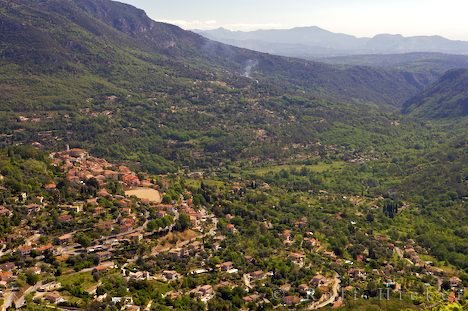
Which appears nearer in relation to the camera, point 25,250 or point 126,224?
point 25,250

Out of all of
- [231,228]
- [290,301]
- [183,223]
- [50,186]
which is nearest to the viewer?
[290,301]

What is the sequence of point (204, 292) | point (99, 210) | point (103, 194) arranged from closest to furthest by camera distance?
point (204, 292), point (99, 210), point (103, 194)

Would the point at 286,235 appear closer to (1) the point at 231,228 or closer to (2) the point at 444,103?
(1) the point at 231,228

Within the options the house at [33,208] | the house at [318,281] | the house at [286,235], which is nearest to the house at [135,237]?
the house at [33,208]

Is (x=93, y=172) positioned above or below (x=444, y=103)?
below

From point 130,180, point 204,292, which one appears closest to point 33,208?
point 130,180

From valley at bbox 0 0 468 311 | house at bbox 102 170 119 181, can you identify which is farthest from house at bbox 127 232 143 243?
house at bbox 102 170 119 181

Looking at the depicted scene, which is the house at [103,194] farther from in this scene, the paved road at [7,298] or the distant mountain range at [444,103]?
the distant mountain range at [444,103]

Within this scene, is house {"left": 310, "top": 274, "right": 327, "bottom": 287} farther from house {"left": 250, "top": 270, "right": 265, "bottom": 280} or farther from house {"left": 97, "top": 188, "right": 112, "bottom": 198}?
house {"left": 97, "top": 188, "right": 112, "bottom": 198}
